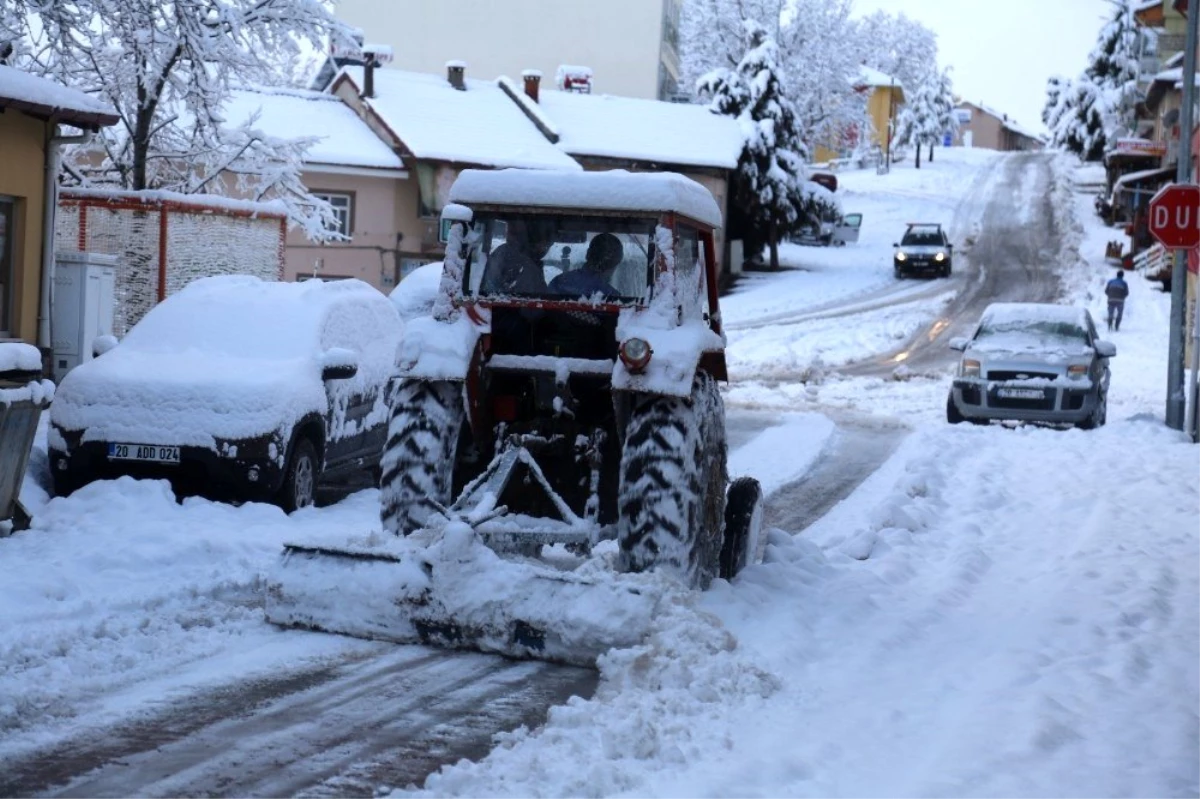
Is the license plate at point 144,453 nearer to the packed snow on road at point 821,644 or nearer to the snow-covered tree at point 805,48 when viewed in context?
the packed snow on road at point 821,644

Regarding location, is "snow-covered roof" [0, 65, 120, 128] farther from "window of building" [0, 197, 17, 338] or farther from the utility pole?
the utility pole

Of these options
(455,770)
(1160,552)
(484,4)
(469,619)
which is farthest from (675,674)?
(484,4)

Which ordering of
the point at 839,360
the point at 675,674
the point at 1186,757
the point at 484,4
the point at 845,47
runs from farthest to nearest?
1. the point at 845,47
2. the point at 484,4
3. the point at 839,360
4. the point at 675,674
5. the point at 1186,757

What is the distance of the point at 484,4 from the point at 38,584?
60016mm

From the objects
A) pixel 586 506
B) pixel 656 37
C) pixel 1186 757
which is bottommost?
pixel 1186 757

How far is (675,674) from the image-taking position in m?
6.31

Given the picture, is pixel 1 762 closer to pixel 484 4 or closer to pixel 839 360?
pixel 839 360

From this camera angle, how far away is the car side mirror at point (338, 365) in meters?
11.4

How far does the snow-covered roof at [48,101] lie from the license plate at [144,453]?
4.43 m

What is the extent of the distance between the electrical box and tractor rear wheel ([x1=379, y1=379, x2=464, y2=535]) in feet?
28.5

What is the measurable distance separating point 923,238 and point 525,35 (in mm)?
22292

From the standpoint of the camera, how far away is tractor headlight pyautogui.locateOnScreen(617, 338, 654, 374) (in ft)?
24.6

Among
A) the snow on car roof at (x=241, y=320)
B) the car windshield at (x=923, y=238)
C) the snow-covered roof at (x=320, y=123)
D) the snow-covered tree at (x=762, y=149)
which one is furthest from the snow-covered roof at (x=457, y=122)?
the snow on car roof at (x=241, y=320)

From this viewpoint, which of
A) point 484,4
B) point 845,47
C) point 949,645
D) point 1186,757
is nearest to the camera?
point 1186,757
